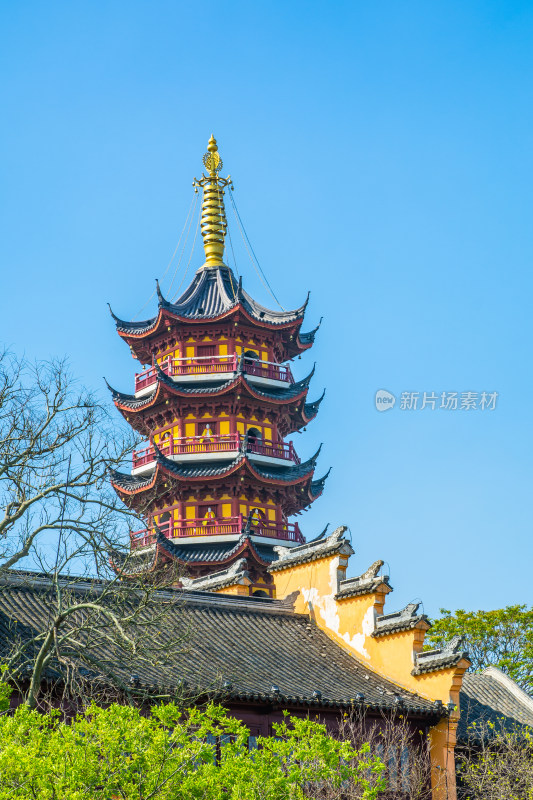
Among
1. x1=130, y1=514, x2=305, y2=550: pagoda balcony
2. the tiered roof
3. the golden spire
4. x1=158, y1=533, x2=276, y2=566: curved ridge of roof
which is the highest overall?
the golden spire

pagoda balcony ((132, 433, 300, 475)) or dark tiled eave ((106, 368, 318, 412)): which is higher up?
dark tiled eave ((106, 368, 318, 412))

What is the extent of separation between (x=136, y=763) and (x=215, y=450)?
96.1ft

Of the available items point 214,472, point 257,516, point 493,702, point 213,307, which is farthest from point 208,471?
point 493,702

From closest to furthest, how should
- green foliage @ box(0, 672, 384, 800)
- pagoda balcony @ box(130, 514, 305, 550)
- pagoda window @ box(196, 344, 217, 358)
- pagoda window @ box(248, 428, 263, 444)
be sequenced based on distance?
green foliage @ box(0, 672, 384, 800), pagoda balcony @ box(130, 514, 305, 550), pagoda window @ box(248, 428, 263, 444), pagoda window @ box(196, 344, 217, 358)

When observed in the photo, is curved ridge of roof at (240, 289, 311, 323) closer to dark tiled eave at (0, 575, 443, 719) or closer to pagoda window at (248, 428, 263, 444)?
pagoda window at (248, 428, 263, 444)

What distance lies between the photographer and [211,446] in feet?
136

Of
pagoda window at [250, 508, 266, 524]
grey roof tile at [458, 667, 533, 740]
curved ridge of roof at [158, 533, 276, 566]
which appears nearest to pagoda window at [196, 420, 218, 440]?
pagoda window at [250, 508, 266, 524]

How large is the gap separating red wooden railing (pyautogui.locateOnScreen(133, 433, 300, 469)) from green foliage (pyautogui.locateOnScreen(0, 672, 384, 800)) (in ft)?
91.3

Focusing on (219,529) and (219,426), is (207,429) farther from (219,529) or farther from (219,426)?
(219,529)

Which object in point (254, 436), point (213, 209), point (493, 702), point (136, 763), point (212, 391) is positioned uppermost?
point (213, 209)

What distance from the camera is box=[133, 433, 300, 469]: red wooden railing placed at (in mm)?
41281

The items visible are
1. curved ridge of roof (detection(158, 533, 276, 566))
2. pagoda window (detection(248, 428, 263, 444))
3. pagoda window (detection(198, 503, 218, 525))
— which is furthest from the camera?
pagoda window (detection(248, 428, 263, 444))

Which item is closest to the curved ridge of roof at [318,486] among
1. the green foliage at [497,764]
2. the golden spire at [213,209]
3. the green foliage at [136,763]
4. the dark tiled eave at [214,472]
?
the dark tiled eave at [214,472]

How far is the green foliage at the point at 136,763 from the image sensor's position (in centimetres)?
1147
